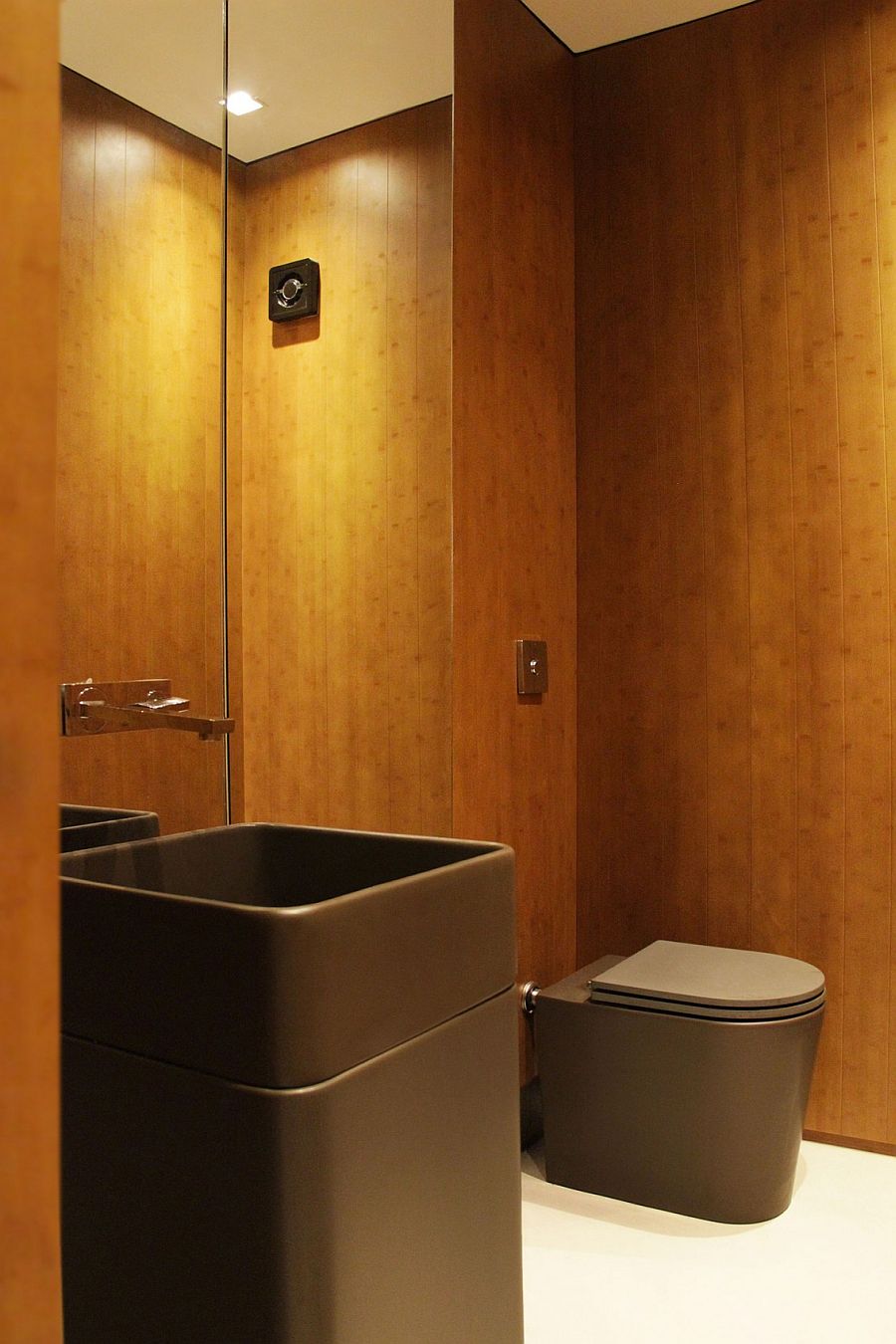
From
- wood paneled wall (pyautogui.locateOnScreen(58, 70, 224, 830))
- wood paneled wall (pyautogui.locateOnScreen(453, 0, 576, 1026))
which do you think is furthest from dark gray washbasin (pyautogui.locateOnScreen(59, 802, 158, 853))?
wood paneled wall (pyautogui.locateOnScreen(453, 0, 576, 1026))

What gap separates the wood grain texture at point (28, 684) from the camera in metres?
0.41

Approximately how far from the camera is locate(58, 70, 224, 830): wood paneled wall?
1342 millimetres

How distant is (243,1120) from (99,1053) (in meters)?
0.18

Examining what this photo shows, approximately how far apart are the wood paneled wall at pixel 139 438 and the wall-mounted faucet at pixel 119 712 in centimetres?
2

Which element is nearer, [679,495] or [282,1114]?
[282,1114]

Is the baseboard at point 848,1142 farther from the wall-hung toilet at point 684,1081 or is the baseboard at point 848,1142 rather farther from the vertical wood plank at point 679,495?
the vertical wood plank at point 679,495

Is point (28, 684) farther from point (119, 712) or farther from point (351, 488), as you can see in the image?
point (351, 488)

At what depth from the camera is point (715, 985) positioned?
6.86 ft

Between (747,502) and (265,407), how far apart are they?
1.23 metres

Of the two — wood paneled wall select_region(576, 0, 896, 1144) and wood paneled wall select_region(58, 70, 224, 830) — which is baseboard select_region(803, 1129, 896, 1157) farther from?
wood paneled wall select_region(58, 70, 224, 830)

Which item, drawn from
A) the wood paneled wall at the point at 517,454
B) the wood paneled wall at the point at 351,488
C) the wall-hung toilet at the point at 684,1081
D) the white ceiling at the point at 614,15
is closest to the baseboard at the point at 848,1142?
the wall-hung toilet at the point at 684,1081

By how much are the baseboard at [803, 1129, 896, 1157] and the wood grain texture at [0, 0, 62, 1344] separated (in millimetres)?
2303

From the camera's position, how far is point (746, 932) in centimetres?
248

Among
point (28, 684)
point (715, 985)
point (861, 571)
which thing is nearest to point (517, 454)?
point (861, 571)
